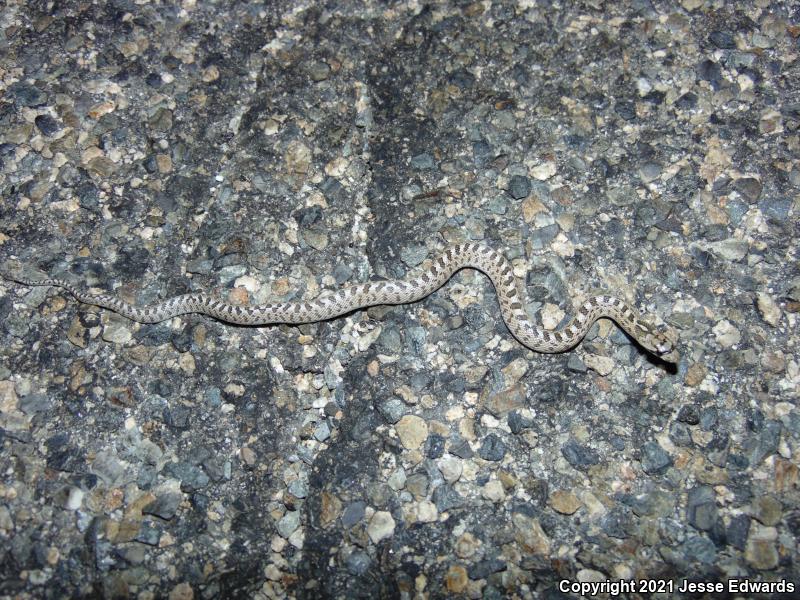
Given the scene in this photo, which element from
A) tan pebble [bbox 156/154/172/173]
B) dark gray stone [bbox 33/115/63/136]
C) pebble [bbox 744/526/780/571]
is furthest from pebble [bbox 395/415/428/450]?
dark gray stone [bbox 33/115/63/136]

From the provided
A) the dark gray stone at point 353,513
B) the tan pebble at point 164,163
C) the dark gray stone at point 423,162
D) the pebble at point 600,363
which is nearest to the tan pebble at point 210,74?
the tan pebble at point 164,163

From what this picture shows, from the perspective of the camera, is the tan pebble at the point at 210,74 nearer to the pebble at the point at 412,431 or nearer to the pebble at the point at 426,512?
the pebble at the point at 412,431

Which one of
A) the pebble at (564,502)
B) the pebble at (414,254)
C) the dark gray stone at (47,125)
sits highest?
the dark gray stone at (47,125)

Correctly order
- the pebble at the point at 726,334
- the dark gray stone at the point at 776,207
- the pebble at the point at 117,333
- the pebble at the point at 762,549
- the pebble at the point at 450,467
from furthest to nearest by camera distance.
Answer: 1. the dark gray stone at the point at 776,207
2. the pebble at the point at 117,333
3. the pebble at the point at 726,334
4. the pebble at the point at 450,467
5. the pebble at the point at 762,549

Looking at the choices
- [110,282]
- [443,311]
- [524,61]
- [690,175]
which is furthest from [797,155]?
[110,282]

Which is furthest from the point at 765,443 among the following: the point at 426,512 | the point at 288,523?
the point at 288,523

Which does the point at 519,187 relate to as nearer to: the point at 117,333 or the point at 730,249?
the point at 730,249
